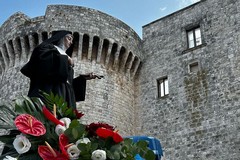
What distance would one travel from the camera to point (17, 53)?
14430 millimetres

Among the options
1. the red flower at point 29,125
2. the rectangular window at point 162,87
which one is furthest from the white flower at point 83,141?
the rectangular window at point 162,87

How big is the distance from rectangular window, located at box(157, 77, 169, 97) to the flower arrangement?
11285mm

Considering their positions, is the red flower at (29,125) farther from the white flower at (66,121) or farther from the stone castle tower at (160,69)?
the stone castle tower at (160,69)

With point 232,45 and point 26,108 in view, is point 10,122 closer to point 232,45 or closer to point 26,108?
point 26,108

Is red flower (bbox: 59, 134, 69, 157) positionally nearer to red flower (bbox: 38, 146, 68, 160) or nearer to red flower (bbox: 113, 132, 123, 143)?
red flower (bbox: 38, 146, 68, 160)

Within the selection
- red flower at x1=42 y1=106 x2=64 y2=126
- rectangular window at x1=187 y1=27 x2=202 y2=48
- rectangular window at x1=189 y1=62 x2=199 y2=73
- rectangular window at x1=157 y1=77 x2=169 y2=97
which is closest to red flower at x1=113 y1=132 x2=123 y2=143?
red flower at x1=42 y1=106 x2=64 y2=126

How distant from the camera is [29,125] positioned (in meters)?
2.63

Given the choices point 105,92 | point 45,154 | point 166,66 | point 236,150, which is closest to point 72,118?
point 45,154

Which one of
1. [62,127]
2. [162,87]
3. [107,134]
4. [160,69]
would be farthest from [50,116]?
[160,69]

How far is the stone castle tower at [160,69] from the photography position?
12.4m

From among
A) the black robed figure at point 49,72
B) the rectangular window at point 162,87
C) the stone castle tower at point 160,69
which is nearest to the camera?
the black robed figure at point 49,72

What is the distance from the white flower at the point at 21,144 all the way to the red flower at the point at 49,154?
9 cm

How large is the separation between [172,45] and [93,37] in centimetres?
297

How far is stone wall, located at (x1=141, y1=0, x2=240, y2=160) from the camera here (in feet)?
39.7
